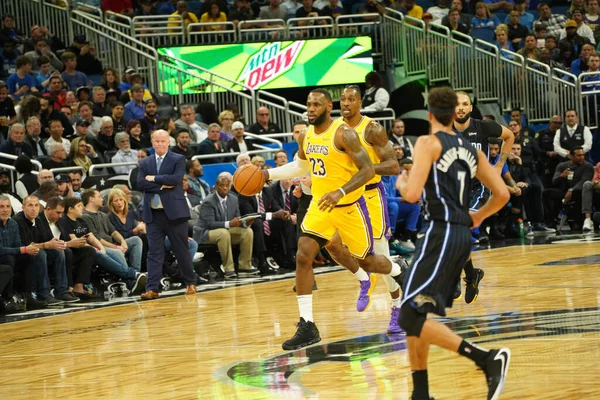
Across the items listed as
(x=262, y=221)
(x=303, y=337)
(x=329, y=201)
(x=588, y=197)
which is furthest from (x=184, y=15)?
(x=329, y=201)

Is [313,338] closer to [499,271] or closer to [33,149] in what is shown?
[499,271]

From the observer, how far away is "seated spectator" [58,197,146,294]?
13.5 meters

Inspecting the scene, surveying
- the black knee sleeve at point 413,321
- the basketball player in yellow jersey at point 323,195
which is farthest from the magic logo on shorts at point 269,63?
the black knee sleeve at point 413,321

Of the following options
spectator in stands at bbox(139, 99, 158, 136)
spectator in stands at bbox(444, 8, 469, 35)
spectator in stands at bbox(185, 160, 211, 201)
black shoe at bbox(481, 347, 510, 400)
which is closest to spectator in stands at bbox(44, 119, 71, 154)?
spectator in stands at bbox(139, 99, 158, 136)

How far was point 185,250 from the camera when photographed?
1362cm

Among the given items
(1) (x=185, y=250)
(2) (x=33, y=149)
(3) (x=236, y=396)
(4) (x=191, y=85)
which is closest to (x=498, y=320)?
(3) (x=236, y=396)

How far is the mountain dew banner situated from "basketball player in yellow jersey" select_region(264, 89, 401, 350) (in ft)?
38.1

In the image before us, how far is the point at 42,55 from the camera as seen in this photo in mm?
19000

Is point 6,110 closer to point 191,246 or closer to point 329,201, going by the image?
point 191,246

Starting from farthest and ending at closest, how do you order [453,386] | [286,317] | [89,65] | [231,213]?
1. [89,65]
2. [231,213]
3. [286,317]
4. [453,386]

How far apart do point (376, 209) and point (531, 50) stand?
1316cm

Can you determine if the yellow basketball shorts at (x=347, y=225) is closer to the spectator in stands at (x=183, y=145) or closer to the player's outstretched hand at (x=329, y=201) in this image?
the player's outstretched hand at (x=329, y=201)

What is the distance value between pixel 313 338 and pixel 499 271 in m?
5.32

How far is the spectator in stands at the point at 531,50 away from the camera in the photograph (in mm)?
21794
